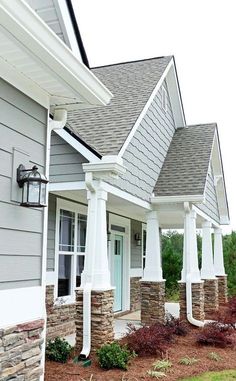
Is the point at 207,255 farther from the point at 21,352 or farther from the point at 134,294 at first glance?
the point at 21,352

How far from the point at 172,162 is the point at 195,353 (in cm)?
603

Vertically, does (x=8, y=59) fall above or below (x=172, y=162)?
below

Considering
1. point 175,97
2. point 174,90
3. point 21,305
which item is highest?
point 174,90

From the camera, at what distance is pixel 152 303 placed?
1011 cm

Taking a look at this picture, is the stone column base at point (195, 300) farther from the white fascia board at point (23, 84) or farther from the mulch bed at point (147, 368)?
the white fascia board at point (23, 84)

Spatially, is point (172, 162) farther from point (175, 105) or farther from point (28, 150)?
point (28, 150)

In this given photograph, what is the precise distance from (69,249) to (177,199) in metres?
2.95

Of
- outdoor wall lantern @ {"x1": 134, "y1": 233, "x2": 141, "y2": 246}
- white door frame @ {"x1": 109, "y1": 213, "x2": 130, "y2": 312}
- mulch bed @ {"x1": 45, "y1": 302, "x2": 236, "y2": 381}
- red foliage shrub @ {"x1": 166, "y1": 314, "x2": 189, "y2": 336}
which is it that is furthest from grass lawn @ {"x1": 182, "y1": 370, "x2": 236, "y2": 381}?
outdoor wall lantern @ {"x1": 134, "y1": 233, "x2": 141, "y2": 246}

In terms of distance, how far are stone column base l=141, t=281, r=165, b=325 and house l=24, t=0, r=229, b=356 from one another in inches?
0.9

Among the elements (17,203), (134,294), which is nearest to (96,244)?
(17,203)

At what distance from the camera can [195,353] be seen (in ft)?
24.9

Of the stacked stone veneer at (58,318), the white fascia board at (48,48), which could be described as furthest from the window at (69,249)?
the white fascia board at (48,48)

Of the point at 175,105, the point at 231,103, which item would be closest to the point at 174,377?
the point at 175,105

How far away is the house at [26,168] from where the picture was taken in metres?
3.52
